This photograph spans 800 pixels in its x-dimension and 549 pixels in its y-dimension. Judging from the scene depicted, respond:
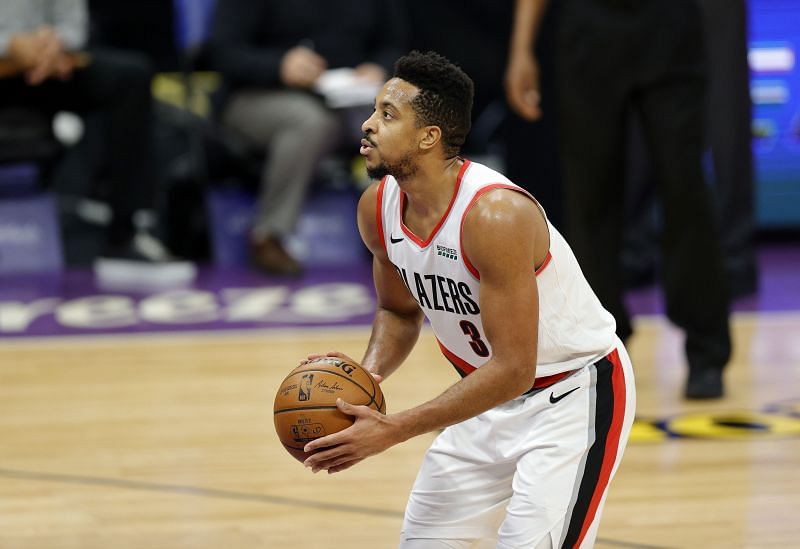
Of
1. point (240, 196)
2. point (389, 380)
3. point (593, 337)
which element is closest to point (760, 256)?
point (240, 196)

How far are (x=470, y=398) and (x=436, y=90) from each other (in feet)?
2.05

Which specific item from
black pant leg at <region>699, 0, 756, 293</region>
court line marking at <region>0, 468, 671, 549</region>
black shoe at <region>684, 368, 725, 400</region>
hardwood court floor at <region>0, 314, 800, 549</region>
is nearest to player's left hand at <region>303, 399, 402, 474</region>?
hardwood court floor at <region>0, 314, 800, 549</region>

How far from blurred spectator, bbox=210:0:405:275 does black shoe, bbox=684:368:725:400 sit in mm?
3251

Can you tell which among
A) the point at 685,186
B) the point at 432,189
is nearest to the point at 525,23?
the point at 685,186

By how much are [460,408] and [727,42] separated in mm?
4871

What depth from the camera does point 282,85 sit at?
7.68 meters

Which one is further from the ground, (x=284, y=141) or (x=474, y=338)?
(x=284, y=141)

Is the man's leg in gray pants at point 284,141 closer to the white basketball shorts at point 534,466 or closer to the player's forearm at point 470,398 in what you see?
the white basketball shorts at point 534,466

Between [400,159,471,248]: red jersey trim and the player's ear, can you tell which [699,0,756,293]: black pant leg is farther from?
the player's ear

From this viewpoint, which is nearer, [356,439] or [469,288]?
[356,439]

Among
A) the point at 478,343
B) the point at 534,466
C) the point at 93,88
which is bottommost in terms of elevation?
the point at 534,466

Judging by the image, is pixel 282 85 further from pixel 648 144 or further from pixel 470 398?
pixel 470 398

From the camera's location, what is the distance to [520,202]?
2.72 metres

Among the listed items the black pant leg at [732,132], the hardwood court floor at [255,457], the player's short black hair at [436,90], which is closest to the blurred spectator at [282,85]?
the hardwood court floor at [255,457]
